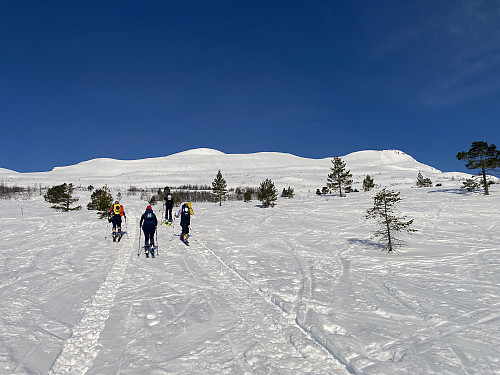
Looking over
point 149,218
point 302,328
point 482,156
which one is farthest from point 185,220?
point 482,156

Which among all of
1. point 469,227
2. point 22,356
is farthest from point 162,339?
point 469,227

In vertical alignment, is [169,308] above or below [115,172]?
below

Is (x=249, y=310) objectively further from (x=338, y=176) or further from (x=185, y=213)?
(x=338, y=176)

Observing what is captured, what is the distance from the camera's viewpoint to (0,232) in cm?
1527

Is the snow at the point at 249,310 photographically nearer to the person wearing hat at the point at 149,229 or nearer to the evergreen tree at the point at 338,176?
the person wearing hat at the point at 149,229

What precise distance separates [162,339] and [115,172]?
217 m

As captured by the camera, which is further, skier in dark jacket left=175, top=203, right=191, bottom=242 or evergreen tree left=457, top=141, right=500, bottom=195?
evergreen tree left=457, top=141, right=500, bottom=195

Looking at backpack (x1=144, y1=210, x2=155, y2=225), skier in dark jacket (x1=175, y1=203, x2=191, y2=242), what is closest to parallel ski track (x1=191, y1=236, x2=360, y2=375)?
backpack (x1=144, y1=210, x2=155, y2=225)

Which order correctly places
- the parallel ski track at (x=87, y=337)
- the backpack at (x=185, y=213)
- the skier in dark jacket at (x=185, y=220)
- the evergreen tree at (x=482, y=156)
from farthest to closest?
the evergreen tree at (x=482, y=156) → the backpack at (x=185, y=213) → the skier in dark jacket at (x=185, y=220) → the parallel ski track at (x=87, y=337)

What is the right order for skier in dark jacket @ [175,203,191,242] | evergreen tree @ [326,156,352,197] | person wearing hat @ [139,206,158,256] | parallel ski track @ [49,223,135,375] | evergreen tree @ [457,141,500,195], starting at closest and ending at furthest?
parallel ski track @ [49,223,135,375]
person wearing hat @ [139,206,158,256]
skier in dark jacket @ [175,203,191,242]
evergreen tree @ [457,141,500,195]
evergreen tree @ [326,156,352,197]

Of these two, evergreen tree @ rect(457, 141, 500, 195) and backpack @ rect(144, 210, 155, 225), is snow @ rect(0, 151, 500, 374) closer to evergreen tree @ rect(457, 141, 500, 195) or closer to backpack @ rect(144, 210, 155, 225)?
backpack @ rect(144, 210, 155, 225)

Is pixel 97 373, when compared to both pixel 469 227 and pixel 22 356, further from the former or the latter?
pixel 469 227

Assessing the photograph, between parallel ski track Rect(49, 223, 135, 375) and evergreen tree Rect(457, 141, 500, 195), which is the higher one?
evergreen tree Rect(457, 141, 500, 195)

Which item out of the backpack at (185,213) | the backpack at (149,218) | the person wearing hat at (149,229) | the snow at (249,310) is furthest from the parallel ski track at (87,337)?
the backpack at (185,213)
